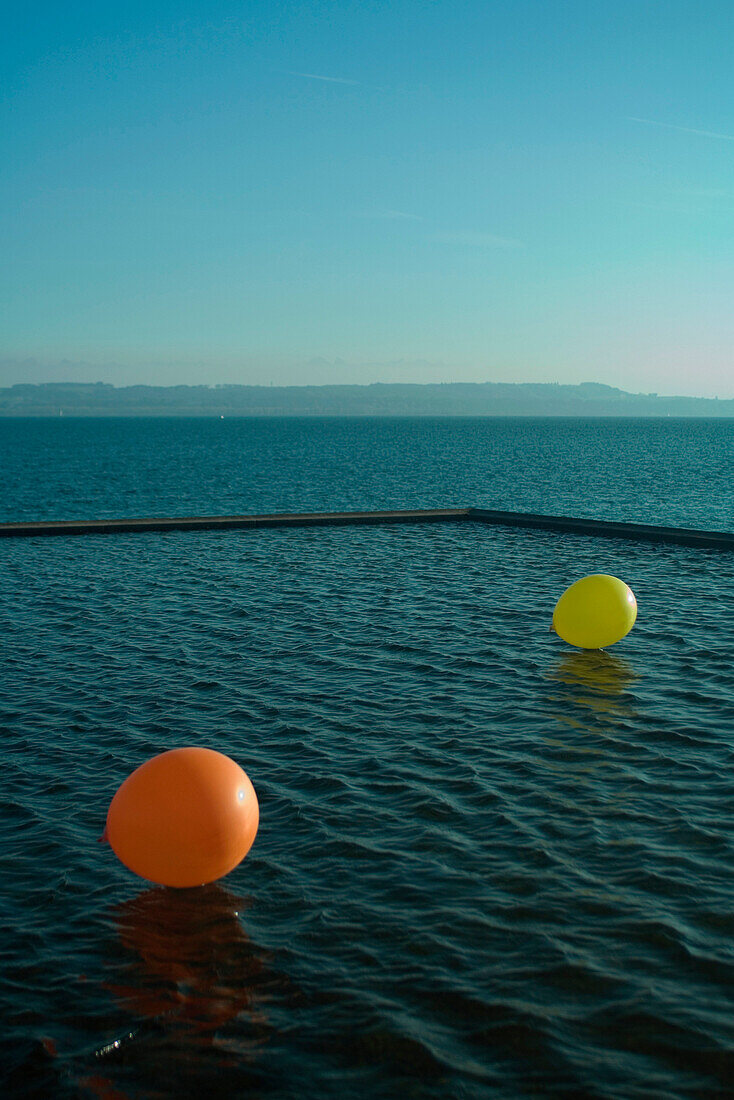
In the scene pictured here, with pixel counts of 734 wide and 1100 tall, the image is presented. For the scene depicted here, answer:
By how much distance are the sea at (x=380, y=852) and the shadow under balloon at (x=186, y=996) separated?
2 centimetres

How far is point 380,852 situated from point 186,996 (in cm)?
216

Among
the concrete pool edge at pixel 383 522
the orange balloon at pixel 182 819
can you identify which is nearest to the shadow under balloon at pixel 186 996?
the orange balloon at pixel 182 819

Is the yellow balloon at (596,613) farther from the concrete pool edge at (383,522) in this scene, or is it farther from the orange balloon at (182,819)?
the concrete pool edge at (383,522)

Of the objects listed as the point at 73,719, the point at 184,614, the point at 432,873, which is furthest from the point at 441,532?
the point at 432,873

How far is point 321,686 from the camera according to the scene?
40.0 feet

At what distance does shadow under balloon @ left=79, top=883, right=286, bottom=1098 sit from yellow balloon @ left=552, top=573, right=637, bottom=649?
7.75 metres

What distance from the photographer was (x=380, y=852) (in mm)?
7641

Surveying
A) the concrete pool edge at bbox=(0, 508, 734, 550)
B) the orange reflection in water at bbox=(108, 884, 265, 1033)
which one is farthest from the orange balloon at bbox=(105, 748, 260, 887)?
the concrete pool edge at bbox=(0, 508, 734, 550)

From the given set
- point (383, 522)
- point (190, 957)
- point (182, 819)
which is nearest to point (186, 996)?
point (190, 957)

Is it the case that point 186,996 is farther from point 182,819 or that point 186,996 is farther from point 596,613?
point 596,613

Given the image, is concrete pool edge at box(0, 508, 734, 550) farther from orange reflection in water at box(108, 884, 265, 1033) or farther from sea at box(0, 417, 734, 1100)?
orange reflection in water at box(108, 884, 265, 1033)

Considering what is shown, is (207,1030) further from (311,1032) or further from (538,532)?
(538,532)

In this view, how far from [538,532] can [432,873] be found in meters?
21.7

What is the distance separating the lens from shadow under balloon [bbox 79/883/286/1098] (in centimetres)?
515
